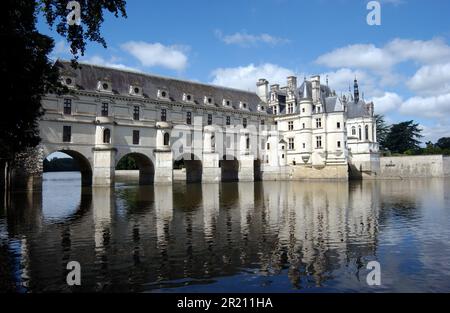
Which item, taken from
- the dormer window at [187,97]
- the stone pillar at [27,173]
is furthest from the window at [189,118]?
the stone pillar at [27,173]

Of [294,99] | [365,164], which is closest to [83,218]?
[294,99]

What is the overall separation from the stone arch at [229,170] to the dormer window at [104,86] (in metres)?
21.2

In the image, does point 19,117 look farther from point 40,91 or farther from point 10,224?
point 10,224

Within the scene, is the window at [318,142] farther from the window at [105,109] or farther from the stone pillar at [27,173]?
the stone pillar at [27,173]

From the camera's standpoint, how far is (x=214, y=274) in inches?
351

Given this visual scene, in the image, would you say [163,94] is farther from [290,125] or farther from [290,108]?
[290,125]

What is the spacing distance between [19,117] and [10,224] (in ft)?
20.8

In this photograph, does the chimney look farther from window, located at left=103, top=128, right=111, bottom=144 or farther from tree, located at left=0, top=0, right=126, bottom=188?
tree, located at left=0, top=0, right=126, bottom=188

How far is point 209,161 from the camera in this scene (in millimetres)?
51031

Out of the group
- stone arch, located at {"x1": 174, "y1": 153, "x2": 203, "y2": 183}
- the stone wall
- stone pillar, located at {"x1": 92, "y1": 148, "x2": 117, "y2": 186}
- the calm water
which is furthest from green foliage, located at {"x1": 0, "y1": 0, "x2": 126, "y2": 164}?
the stone wall

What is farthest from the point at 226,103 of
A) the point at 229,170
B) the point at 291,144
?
the point at 291,144

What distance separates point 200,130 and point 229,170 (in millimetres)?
9644

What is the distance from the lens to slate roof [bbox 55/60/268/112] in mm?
41969

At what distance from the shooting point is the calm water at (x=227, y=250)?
8.29 metres
